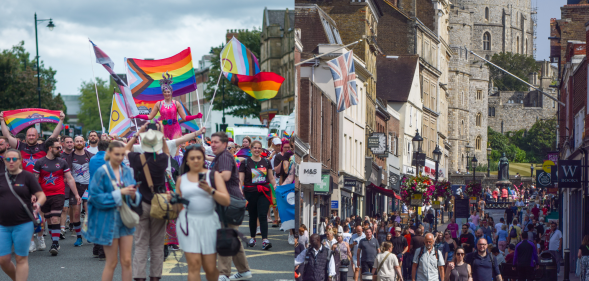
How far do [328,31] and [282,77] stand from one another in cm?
75

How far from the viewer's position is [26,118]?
47.8 feet

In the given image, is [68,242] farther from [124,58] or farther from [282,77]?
[282,77]

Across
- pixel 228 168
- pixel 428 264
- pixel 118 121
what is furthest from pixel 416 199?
pixel 118 121

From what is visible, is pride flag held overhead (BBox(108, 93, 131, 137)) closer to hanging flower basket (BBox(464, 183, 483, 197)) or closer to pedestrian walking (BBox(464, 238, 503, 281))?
pedestrian walking (BBox(464, 238, 503, 281))

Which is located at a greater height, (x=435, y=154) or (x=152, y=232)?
(x=435, y=154)

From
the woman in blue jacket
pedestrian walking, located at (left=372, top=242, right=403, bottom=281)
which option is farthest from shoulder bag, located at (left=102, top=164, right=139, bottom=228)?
pedestrian walking, located at (left=372, top=242, right=403, bottom=281)

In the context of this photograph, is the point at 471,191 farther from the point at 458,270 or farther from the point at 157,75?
the point at 157,75

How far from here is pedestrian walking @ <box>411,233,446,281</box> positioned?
16.1 m

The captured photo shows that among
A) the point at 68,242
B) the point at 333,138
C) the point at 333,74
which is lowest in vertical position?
the point at 68,242

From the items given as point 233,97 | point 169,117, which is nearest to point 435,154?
point 233,97

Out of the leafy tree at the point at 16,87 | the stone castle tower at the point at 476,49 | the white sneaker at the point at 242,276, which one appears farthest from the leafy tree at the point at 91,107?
the white sneaker at the point at 242,276

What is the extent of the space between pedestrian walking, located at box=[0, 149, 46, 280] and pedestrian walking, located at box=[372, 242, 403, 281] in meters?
7.34

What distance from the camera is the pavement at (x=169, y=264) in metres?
8.87

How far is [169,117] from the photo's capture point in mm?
9047
